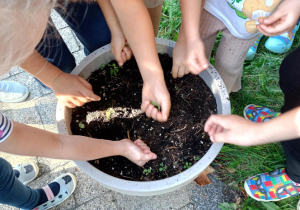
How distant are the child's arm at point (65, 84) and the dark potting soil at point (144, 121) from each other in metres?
0.10

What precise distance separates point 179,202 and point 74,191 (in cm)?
65

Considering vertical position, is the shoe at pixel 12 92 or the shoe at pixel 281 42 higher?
the shoe at pixel 281 42

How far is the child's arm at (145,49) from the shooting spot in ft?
3.29

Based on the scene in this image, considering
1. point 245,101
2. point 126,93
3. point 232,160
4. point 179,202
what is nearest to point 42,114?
point 126,93

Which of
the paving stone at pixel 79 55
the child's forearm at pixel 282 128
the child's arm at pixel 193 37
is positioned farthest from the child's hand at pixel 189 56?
the paving stone at pixel 79 55

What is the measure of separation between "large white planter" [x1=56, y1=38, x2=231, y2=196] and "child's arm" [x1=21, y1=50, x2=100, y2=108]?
5cm

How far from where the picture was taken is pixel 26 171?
1.46 metres

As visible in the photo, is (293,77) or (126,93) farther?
(126,93)

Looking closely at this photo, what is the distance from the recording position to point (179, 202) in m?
1.40

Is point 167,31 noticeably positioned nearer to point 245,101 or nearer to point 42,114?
point 245,101

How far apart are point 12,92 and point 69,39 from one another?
61 cm

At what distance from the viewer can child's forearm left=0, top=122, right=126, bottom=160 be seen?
2.61ft

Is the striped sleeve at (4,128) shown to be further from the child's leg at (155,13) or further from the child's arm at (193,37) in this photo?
the child's leg at (155,13)

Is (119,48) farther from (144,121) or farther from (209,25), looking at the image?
(209,25)
